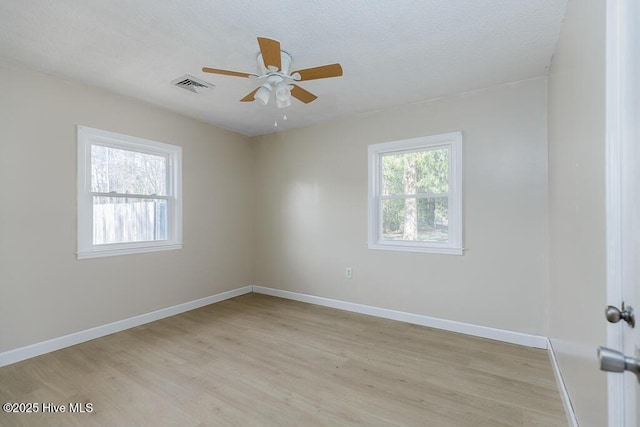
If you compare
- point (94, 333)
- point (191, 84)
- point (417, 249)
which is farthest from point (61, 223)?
point (417, 249)

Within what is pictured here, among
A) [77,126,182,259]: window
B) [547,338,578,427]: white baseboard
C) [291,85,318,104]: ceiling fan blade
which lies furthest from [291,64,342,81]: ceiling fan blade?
[547,338,578,427]: white baseboard

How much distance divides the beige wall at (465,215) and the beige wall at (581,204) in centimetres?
54

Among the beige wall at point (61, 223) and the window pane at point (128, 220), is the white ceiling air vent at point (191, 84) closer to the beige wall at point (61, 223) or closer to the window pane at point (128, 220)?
the beige wall at point (61, 223)

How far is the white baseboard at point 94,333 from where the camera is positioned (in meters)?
2.54

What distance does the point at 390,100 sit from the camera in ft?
11.2

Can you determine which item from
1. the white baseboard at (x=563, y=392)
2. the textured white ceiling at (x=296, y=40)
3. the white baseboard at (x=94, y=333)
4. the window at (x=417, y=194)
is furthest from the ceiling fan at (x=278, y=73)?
the white baseboard at (x=94, y=333)

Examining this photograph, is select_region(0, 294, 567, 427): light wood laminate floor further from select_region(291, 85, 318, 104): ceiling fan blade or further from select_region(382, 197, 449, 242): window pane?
select_region(291, 85, 318, 104): ceiling fan blade

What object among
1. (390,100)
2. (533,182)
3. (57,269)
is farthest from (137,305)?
(533,182)

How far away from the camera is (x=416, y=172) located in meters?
3.54

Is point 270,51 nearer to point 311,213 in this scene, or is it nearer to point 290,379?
point 290,379

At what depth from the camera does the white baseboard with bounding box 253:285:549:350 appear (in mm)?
2863

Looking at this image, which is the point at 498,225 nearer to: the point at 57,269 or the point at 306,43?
the point at 306,43

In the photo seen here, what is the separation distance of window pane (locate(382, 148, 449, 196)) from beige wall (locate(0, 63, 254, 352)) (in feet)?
8.41

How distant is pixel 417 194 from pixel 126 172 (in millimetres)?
3348
